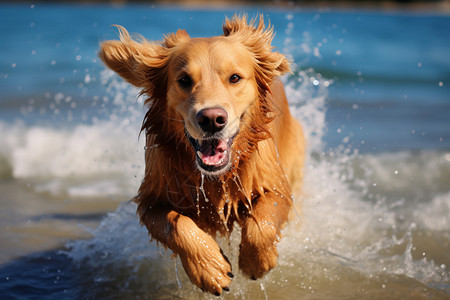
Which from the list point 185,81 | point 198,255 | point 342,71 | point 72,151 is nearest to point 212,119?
point 185,81

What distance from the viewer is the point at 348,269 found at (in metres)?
3.93

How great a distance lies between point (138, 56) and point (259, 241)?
1.35m

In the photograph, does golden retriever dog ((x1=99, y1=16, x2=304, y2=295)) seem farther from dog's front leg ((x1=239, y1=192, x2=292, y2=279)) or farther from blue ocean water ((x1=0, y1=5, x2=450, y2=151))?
blue ocean water ((x1=0, y1=5, x2=450, y2=151))

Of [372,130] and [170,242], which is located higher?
[170,242]

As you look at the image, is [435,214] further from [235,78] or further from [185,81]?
[185,81]

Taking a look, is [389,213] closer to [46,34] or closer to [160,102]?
[160,102]

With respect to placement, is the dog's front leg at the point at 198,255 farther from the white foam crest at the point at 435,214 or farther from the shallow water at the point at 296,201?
the white foam crest at the point at 435,214

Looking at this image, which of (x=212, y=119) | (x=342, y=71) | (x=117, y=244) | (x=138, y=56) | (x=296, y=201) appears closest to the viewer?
(x=212, y=119)

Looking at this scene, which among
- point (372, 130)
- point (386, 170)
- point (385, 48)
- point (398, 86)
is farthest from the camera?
point (385, 48)

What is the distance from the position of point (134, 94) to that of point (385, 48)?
1265cm

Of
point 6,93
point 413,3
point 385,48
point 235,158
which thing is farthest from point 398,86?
point 413,3

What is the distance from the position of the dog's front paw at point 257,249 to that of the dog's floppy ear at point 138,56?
1079 millimetres

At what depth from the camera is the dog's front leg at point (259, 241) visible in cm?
316

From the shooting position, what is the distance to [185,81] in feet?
10.3
